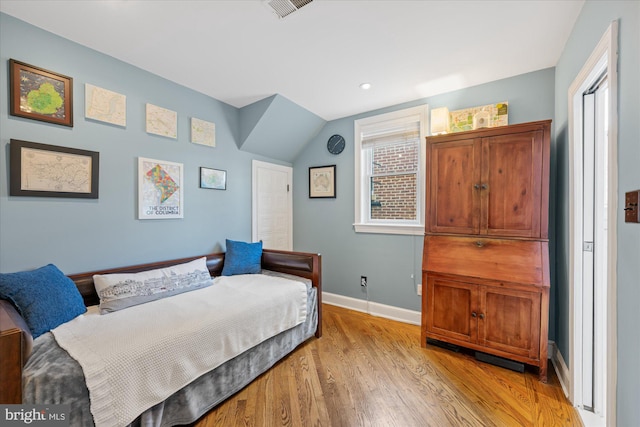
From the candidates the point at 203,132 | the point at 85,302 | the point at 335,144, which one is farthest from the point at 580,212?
the point at 85,302

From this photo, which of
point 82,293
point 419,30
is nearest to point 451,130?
point 419,30

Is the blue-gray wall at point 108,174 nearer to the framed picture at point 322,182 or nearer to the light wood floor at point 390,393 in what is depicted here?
→ the framed picture at point 322,182

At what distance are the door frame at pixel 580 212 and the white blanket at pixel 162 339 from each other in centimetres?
194

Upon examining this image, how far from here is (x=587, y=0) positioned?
1.50 m

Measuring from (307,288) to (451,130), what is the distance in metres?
2.19

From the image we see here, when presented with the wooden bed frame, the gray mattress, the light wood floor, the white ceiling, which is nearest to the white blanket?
the gray mattress

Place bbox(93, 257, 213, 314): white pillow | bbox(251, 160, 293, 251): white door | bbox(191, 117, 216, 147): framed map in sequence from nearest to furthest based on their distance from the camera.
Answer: bbox(93, 257, 213, 314): white pillow, bbox(191, 117, 216, 147): framed map, bbox(251, 160, 293, 251): white door

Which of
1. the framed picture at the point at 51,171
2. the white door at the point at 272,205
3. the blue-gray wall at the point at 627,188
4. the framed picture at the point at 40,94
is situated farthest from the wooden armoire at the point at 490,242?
the framed picture at the point at 40,94

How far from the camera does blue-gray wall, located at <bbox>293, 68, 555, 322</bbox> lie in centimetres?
239

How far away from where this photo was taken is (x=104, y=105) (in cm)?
212

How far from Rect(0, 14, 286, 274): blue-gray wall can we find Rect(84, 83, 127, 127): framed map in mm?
39

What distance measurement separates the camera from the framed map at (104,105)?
2.04 m

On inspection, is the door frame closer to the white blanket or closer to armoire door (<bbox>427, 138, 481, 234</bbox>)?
armoire door (<bbox>427, 138, 481, 234</bbox>)

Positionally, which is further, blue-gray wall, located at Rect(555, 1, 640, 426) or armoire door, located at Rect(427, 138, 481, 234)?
armoire door, located at Rect(427, 138, 481, 234)
